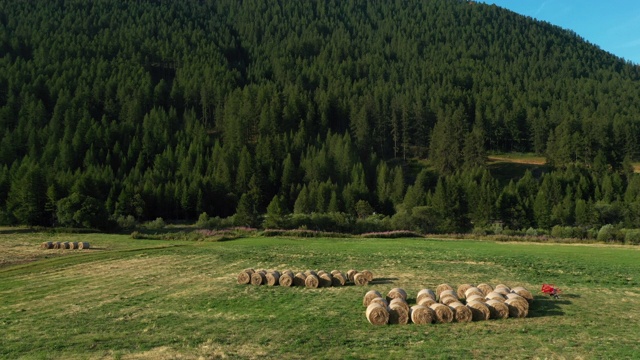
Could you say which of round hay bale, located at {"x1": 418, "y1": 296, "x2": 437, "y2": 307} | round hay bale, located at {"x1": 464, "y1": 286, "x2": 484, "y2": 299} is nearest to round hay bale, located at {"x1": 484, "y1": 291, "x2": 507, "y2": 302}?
round hay bale, located at {"x1": 464, "y1": 286, "x2": 484, "y2": 299}

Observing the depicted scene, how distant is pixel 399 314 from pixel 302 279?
10.3 meters

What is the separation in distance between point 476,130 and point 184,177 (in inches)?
3373

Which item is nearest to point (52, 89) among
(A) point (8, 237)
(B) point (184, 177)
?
(B) point (184, 177)

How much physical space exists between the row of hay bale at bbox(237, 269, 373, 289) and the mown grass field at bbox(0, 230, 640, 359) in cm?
75

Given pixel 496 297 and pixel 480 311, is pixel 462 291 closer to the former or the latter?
pixel 496 297

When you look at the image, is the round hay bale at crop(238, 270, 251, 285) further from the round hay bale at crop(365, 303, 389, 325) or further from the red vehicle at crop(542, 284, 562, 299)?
the red vehicle at crop(542, 284, 562, 299)

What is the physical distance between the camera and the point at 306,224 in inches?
3155

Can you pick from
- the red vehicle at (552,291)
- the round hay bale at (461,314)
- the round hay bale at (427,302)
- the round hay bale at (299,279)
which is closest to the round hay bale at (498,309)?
the round hay bale at (461,314)

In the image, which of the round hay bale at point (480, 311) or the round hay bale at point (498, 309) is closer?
the round hay bale at point (480, 311)

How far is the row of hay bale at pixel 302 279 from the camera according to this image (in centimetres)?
2881

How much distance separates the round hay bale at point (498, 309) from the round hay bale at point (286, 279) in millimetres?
12878

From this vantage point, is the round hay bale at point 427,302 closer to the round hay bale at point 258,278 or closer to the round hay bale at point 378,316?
the round hay bale at point 378,316

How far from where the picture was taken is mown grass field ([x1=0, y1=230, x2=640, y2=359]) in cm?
1653

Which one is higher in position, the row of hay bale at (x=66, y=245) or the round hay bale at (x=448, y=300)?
the round hay bale at (x=448, y=300)
